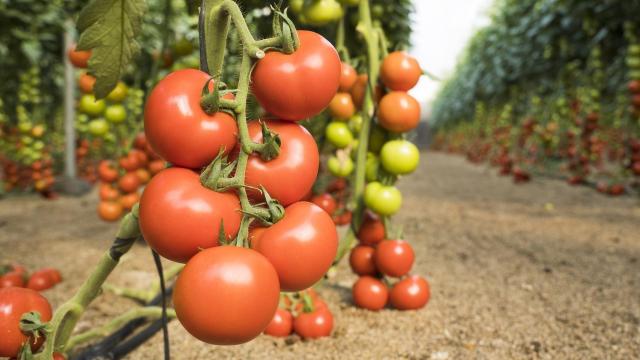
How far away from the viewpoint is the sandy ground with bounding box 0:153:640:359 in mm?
1263

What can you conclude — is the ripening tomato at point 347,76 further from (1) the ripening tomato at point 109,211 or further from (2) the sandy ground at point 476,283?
(1) the ripening tomato at point 109,211

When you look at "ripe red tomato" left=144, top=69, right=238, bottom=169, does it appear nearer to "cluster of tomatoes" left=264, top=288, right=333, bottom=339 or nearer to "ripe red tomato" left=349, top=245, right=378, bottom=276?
"cluster of tomatoes" left=264, top=288, right=333, bottom=339

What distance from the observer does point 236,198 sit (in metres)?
0.54

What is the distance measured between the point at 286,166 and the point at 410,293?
42.5 inches

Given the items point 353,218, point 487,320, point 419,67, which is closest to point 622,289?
point 487,320

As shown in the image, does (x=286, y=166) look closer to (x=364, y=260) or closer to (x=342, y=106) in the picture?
(x=342, y=106)

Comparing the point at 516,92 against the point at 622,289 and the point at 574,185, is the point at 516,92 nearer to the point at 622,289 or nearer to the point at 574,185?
the point at 574,185

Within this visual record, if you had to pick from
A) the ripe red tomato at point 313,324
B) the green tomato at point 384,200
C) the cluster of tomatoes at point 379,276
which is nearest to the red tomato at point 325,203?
the cluster of tomatoes at point 379,276

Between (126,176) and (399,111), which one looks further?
(126,176)

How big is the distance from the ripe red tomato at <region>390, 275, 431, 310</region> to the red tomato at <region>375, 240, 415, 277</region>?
0.05 m

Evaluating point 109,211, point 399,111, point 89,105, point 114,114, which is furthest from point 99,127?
point 399,111

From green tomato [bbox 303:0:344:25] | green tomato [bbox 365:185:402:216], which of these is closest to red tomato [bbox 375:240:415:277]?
green tomato [bbox 365:185:402:216]

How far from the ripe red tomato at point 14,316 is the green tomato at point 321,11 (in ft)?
3.07

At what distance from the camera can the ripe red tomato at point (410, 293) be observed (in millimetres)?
1483
